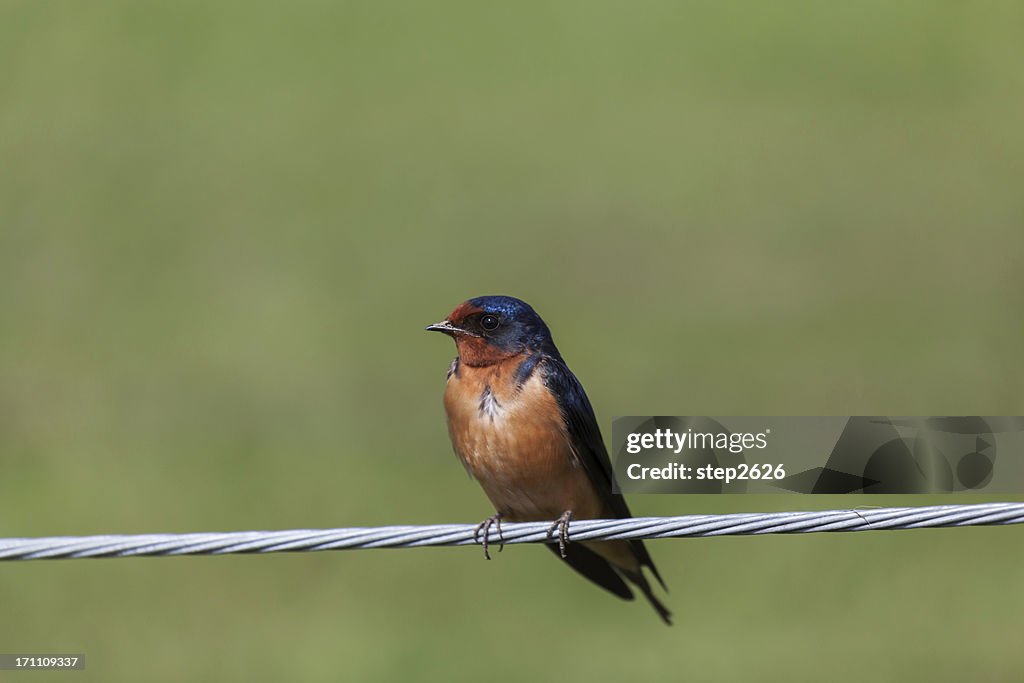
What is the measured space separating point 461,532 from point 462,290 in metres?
7.28

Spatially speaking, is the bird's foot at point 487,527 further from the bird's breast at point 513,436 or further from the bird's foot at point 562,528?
the bird's foot at point 562,528

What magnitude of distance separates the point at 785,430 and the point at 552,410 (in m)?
1.84

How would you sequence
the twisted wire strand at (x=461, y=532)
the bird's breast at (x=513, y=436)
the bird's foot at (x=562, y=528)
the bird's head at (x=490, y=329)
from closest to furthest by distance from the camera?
the twisted wire strand at (x=461, y=532), the bird's foot at (x=562, y=528), the bird's breast at (x=513, y=436), the bird's head at (x=490, y=329)

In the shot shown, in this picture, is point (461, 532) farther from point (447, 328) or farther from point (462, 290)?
point (462, 290)

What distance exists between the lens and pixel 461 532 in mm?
3400

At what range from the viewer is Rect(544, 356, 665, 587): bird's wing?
15.3ft

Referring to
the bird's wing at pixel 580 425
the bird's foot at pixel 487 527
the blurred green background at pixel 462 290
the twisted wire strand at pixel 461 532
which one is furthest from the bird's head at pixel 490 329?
the blurred green background at pixel 462 290

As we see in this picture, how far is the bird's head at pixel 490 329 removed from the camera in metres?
4.72

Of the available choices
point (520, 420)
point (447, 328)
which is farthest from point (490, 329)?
point (520, 420)

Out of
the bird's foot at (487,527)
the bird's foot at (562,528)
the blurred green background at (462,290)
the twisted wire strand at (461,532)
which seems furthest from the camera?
the blurred green background at (462,290)

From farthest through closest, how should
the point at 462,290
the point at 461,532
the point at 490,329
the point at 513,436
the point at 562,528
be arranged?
1. the point at 462,290
2. the point at 490,329
3. the point at 513,436
4. the point at 562,528
5. the point at 461,532

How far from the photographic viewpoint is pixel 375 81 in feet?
45.9

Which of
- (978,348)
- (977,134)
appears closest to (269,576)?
(978,348)

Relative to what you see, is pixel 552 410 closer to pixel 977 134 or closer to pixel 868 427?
pixel 868 427
